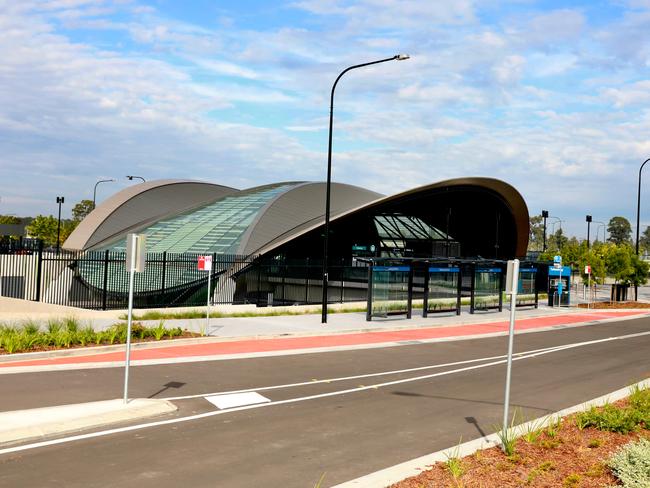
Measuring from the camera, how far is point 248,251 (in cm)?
4022

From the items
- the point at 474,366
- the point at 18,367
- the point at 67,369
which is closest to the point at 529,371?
the point at 474,366

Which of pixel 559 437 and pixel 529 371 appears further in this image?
pixel 529 371

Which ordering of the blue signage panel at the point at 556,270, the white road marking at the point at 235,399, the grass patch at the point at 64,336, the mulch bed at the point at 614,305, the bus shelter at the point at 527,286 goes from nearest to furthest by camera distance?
the white road marking at the point at 235,399 → the grass patch at the point at 64,336 → the bus shelter at the point at 527,286 → the blue signage panel at the point at 556,270 → the mulch bed at the point at 614,305

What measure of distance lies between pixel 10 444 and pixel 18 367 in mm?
6016

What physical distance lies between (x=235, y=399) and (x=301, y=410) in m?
1.32

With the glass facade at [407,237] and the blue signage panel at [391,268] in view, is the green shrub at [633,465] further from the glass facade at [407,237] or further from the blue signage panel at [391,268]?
the glass facade at [407,237]

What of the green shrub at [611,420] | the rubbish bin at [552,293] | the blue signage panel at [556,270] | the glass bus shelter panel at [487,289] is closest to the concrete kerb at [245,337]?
the glass bus shelter panel at [487,289]

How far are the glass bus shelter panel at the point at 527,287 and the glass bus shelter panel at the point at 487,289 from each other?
10.3 ft

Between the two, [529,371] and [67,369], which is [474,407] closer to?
[529,371]

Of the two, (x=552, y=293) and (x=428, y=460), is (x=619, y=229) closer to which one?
(x=552, y=293)

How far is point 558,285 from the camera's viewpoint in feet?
129

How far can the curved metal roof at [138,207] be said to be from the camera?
159ft

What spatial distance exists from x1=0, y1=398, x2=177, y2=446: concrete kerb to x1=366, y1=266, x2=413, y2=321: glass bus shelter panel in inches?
642

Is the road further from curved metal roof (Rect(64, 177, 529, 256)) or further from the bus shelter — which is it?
curved metal roof (Rect(64, 177, 529, 256))
